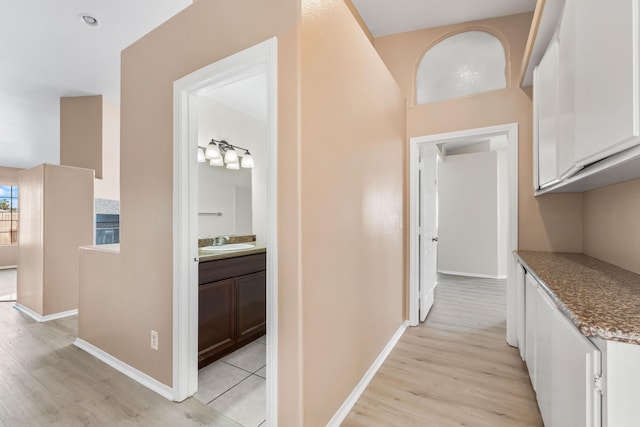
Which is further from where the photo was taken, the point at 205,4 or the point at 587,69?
the point at 205,4

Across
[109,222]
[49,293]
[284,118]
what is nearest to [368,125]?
[284,118]

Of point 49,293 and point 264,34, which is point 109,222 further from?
point 264,34

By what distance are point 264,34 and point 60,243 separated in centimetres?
373

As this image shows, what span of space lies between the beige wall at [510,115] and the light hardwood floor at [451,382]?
1.06m

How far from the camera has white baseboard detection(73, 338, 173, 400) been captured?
1.87m

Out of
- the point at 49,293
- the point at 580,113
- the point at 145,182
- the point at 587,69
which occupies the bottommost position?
the point at 49,293

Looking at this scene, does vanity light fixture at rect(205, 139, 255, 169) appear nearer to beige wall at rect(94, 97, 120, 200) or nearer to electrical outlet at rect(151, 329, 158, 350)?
electrical outlet at rect(151, 329, 158, 350)

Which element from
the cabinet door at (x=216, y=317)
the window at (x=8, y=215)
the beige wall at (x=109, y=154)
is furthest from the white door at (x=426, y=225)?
the window at (x=8, y=215)

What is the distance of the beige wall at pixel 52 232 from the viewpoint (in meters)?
3.32

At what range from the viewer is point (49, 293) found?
334cm

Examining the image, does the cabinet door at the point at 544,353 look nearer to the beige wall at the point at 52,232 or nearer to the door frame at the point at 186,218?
the door frame at the point at 186,218

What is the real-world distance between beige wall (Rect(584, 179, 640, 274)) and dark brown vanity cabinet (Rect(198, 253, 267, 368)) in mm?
2614

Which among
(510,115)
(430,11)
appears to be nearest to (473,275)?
(510,115)

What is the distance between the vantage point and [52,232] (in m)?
3.36
